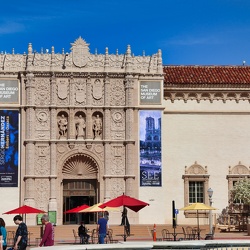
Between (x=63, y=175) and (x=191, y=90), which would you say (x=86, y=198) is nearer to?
(x=63, y=175)

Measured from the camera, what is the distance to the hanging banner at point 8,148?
57.6 m

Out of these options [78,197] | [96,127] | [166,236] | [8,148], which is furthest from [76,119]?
[166,236]

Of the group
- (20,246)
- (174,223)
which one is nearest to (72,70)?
(174,223)

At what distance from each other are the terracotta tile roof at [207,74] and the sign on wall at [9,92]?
1212 centimetres

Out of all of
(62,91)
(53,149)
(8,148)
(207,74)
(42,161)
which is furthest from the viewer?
(207,74)

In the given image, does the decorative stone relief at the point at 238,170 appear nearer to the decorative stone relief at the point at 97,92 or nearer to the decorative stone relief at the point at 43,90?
the decorative stone relief at the point at 97,92

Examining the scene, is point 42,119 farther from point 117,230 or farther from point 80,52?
point 117,230

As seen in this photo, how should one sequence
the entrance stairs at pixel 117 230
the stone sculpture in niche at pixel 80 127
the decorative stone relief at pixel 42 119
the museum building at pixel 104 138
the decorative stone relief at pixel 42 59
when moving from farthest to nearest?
1. the decorative stone relief at pixel 42 59
2. the stone sculpture in niche at pixel 80 127
3. the decorative stone relief at pixel 42 119
4. the museum building at pixel 104 138
5. the entrance stairs at pixel 117 230

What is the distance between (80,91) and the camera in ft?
193

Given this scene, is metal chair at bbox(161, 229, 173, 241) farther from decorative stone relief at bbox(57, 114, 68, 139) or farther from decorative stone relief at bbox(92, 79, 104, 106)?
decorative stone relief at bbox(92, 79, 104, 106)

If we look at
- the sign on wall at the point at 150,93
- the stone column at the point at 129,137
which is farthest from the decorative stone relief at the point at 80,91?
the sign on wall at the point at 150,93

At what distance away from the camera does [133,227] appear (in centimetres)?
5491

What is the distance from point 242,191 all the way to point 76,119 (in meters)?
14.0

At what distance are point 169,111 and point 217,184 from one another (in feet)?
23.1
